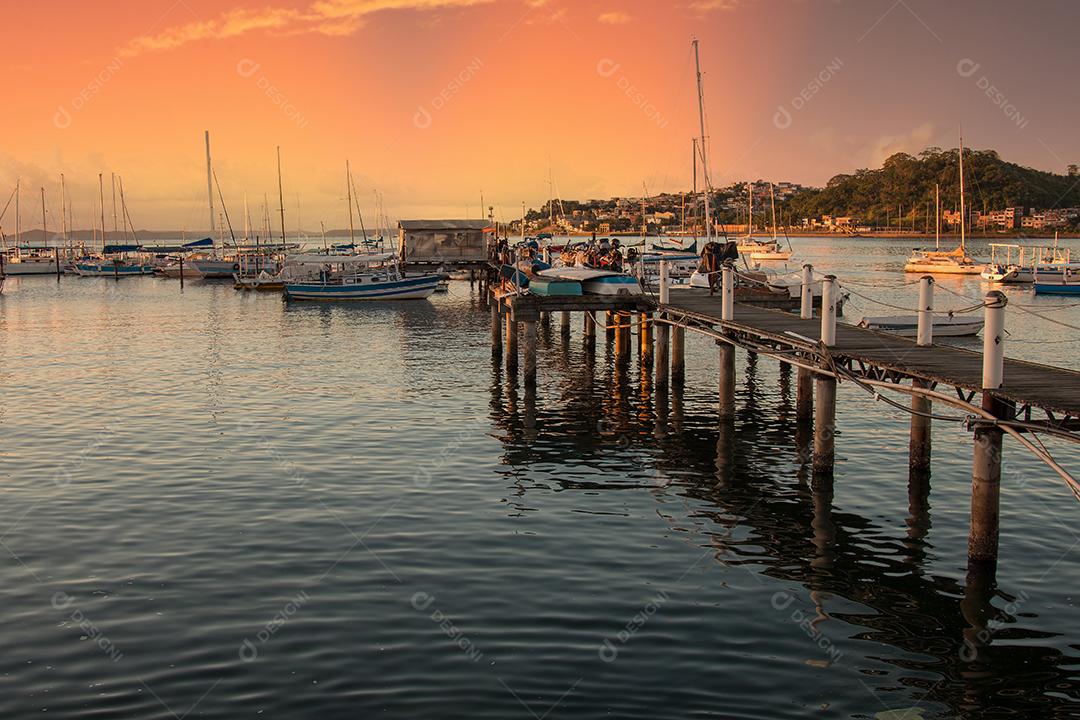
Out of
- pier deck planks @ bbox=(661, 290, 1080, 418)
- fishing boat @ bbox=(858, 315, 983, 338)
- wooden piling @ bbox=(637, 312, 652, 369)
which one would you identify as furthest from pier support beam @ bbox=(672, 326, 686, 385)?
fishing boat @ bbox=(858, 315, 983, 338)

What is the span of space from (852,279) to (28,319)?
74.8 metres

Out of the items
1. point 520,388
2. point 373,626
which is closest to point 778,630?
point 373,626

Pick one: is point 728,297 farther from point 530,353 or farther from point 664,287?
point 530,353

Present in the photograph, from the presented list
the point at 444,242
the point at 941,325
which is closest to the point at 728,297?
the point at 941,325

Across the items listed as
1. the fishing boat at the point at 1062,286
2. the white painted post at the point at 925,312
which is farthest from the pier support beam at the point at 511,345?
the fishing boat at the point at 1062,286

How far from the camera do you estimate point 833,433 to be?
62.4ft

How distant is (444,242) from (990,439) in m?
63.7

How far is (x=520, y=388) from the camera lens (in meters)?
31.8

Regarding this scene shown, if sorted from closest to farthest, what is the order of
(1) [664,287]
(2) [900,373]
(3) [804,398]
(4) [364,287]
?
(2) [900,373]
(3) [804,398]
(1) [664,287]
(4) [364,287]

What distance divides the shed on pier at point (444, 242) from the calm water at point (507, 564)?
4508 cm

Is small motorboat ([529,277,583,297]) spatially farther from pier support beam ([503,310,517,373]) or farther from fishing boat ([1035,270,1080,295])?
fishing boat ([1035,270,1080,295])

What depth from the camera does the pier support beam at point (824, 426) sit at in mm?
18438

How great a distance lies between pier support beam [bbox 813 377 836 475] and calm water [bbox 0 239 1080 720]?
0.46 m

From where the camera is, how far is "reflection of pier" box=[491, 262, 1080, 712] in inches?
508
